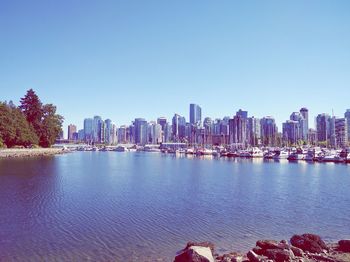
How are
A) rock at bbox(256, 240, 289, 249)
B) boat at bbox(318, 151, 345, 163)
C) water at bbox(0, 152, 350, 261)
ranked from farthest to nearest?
boat at bbox(318, 151, 345, 163), water at bbox(0, 152, 350, 261), rock at bbox(256, 240, 289, 249)

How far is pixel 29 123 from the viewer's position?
12244 centimetres

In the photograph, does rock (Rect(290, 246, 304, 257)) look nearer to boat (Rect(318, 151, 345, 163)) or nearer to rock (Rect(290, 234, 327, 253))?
rock (Rect(290, 234, 327, 253))

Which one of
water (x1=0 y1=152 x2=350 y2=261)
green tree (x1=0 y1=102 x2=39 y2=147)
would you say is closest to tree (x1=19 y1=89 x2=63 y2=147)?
green tree (x1=0 y1=102 x2=39 y2=147)

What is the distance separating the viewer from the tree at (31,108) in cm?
12612

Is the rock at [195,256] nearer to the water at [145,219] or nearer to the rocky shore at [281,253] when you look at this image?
the rocky shore at [281,253]

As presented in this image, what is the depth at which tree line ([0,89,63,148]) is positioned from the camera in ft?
317

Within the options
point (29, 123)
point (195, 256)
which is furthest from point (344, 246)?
point (29, 123)

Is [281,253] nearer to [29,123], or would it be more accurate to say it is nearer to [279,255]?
[279,255]

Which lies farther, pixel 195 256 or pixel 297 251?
pixel 297 251

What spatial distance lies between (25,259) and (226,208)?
19.8m

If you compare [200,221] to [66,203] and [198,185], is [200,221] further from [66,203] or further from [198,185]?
[198,185]

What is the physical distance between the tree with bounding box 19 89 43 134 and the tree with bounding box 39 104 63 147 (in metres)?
2.85

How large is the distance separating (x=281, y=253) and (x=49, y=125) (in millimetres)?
127366

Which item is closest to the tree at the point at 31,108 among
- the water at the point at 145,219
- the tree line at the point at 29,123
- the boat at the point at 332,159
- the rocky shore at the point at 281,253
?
the tree line at the point at 29,123
